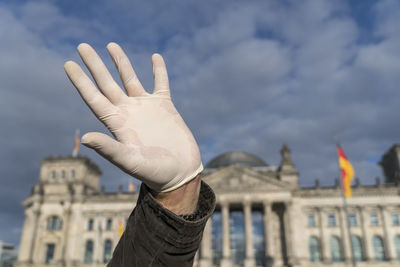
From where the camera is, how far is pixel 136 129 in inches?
105

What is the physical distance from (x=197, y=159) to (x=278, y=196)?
53.8 m

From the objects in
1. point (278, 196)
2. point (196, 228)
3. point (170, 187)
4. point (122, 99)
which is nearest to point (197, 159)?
point (170, 187)

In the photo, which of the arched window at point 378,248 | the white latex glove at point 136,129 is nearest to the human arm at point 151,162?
the white latex glove at point 136,129

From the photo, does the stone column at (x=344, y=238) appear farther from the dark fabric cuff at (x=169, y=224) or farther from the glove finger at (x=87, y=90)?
the glove finger at (x=87, y=90)

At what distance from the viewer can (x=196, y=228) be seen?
2.61 meters

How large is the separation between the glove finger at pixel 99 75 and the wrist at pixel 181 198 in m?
0.84

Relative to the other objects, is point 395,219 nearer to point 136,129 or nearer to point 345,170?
point 345,170

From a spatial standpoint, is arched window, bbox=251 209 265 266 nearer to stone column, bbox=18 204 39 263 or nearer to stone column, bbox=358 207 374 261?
stone column, bbox=358 207 374 261

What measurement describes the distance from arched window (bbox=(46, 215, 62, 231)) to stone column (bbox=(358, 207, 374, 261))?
5051cm

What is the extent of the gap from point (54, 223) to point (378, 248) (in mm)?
53754

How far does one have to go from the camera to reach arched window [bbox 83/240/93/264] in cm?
5959

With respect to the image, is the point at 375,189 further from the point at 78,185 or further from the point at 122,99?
the point at 122,99

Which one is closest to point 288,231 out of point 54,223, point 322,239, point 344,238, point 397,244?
point 322,239

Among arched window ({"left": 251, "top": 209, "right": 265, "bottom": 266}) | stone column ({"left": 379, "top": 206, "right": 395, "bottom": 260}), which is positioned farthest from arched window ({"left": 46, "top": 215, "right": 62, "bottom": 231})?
stone column ({"left": 379, "top": 206, "right": 395, "bottom": 260})
